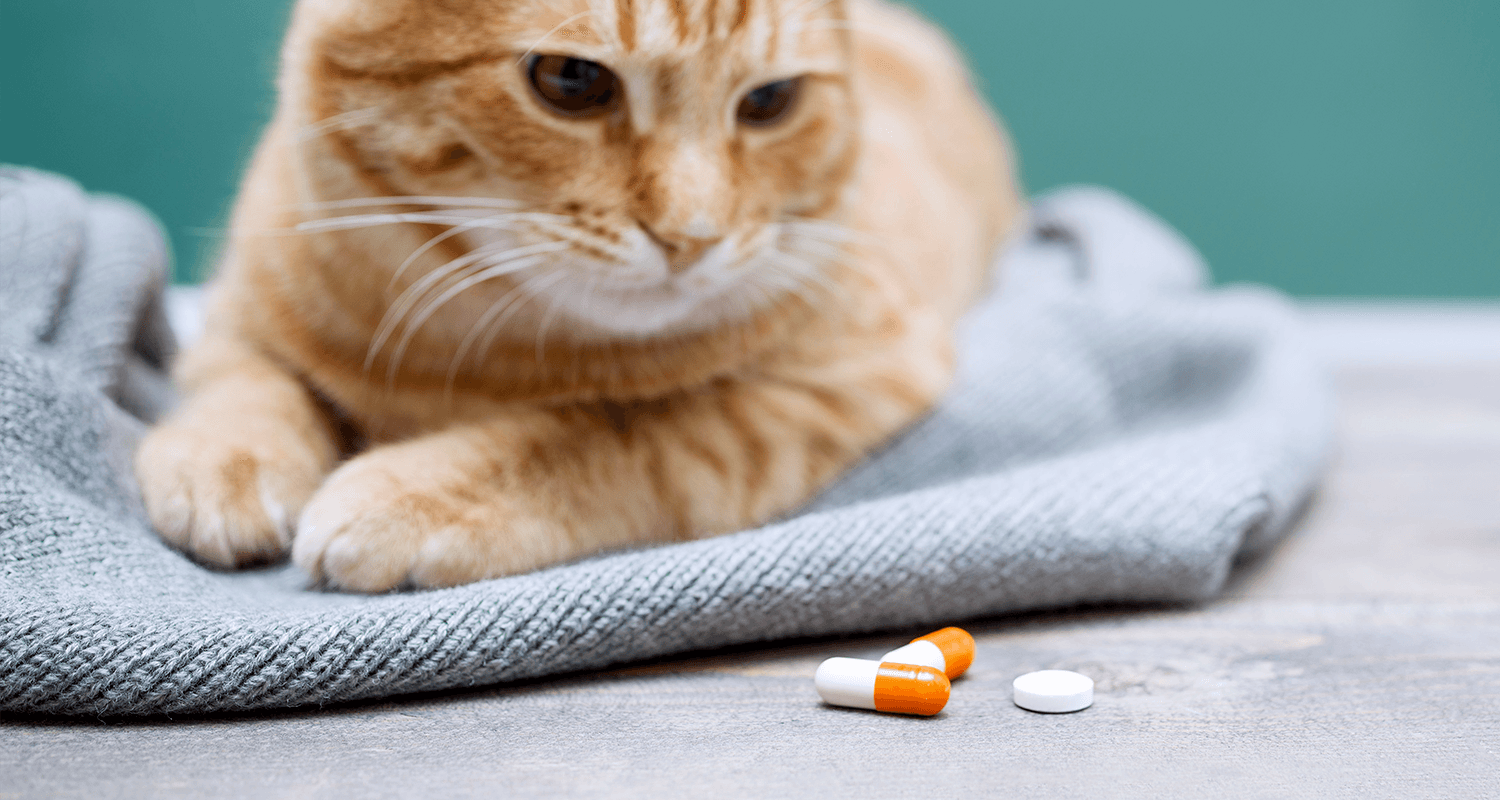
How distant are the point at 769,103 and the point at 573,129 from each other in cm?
20

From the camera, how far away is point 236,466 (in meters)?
0.89

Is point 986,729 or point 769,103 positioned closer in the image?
point 986,729

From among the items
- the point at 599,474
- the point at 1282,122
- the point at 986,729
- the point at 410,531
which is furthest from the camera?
the point at 1282,122

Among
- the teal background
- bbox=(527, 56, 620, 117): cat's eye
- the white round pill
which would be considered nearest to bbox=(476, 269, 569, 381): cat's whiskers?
bbox=(527, 56, 620, 117): cat's eye

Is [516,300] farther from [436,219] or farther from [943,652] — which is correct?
[943,652]

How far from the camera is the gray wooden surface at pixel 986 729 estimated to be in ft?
2.08

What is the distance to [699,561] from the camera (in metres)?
0.80

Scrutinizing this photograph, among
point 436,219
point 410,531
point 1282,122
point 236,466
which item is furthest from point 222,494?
point 1282,122

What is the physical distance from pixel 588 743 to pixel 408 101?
0.51m

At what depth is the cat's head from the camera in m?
0.83

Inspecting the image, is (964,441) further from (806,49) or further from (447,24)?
(447,24)

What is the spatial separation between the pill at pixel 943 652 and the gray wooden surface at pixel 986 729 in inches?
0.7

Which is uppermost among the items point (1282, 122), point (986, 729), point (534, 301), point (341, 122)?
point (1282, 122)

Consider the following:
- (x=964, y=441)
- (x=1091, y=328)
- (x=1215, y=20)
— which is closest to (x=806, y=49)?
(x=964, y=441)
